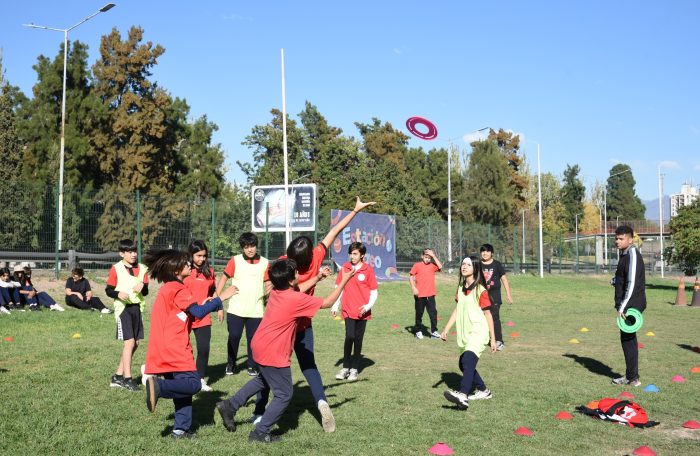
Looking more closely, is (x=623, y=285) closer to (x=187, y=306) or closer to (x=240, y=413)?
(x=240, y=413)

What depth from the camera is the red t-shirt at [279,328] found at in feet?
21.7

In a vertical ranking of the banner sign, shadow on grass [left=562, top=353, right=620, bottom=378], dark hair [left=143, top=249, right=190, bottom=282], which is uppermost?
the banner sign

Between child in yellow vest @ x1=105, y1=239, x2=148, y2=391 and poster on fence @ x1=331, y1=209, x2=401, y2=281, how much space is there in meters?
18.7

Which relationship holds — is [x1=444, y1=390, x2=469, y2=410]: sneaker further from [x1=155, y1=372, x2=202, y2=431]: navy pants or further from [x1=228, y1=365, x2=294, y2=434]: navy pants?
[x1=155, y1=372, x2=202, y2=431]: navy pants

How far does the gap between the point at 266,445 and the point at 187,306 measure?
1.39 meters

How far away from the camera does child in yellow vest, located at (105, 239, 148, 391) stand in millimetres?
8570

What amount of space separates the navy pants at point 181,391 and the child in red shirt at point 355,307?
3498mm

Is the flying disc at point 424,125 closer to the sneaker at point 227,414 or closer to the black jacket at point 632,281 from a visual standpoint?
the black jacket at point 632,281

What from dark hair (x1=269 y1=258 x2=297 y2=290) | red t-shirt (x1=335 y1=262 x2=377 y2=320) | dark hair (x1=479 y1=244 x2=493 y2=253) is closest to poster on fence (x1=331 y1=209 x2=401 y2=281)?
dark hair (x1=479 y1=244 x2=493 y2=253)

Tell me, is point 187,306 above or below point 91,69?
below

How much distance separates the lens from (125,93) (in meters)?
35.2

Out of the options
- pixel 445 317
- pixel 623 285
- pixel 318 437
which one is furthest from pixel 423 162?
pixel 318 437

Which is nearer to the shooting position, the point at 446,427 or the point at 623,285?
the point at 446,427

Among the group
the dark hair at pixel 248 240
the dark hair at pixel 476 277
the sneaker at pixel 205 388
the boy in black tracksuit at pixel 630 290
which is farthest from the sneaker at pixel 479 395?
the dark hair at pixel 248 240
